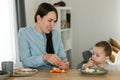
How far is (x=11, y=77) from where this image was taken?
73.7 inches

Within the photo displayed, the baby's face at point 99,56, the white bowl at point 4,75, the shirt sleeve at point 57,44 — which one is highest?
the shirt sleeve at point 57,44

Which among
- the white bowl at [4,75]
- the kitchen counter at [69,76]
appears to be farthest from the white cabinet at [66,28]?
the white bowl at [4,75]

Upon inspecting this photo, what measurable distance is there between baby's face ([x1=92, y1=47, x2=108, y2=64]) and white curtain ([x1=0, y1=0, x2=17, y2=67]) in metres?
1.20

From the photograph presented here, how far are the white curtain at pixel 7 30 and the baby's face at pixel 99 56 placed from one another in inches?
47.2

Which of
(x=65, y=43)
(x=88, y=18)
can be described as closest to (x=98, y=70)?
(x=65, y=43)

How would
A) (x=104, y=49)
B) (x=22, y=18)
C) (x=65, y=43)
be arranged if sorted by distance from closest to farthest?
(x=104, y=49) < (x=22, y=18) < (x=65, y=43)

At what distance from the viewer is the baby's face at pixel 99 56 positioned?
7.57 feet

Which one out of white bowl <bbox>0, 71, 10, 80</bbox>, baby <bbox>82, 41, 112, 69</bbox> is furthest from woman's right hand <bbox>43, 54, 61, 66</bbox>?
white bowl <bbox>0, 71, 10, 80</bbox>

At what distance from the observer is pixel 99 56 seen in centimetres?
234

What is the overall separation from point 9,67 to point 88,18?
347cm

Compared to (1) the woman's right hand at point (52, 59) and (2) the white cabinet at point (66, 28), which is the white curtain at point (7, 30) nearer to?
(1) the woman's right hand at point (52, 59)

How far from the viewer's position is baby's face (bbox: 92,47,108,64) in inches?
90.9

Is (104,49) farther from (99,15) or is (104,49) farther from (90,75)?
(99,15)

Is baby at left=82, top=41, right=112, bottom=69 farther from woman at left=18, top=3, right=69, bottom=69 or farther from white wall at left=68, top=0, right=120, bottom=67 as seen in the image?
white wall at left=68, top=0, right=120, bottom=67
